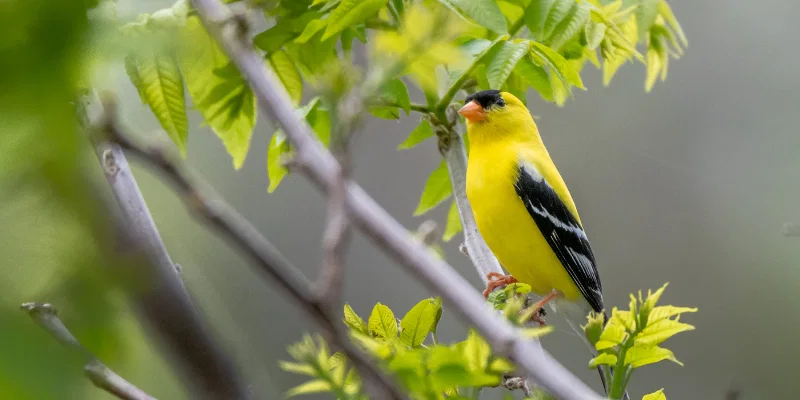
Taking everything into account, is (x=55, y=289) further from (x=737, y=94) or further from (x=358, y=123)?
(x=737, y=94)

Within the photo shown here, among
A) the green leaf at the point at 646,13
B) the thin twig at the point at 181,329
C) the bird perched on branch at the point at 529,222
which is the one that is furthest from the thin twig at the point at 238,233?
the bird perched on branch at the point at 529,222

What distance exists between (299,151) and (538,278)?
77.0 inches

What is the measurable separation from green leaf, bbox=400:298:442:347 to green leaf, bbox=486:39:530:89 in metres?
0.44

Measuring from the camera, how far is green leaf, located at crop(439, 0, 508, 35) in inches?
47.8

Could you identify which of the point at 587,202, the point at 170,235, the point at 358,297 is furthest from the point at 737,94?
the point at 170,235

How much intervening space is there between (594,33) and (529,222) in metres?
0.97

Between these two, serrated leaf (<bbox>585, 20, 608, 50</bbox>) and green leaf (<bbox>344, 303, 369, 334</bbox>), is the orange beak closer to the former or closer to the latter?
serrated leaf (<bbox>585, 20, 608, 50</bbox>)

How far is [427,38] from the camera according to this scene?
1.41 feet

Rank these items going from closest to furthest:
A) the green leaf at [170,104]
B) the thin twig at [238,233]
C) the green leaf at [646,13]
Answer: the thin twig at [238,233]
the green leaf at [170,104]
the green leaf at [646,13]

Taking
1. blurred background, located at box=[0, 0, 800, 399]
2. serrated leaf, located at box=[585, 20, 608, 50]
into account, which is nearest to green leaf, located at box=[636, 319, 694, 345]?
serrated leaf, located at box=[585, 20, 608, 50]

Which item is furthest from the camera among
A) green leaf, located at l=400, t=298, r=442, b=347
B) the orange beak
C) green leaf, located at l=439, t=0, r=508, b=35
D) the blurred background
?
the blurred background

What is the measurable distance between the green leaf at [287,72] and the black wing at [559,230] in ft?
3.31

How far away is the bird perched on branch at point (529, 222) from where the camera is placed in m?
2.22

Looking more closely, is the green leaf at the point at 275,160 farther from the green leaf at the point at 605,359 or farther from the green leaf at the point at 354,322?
the green leaf at the point at 605,359
